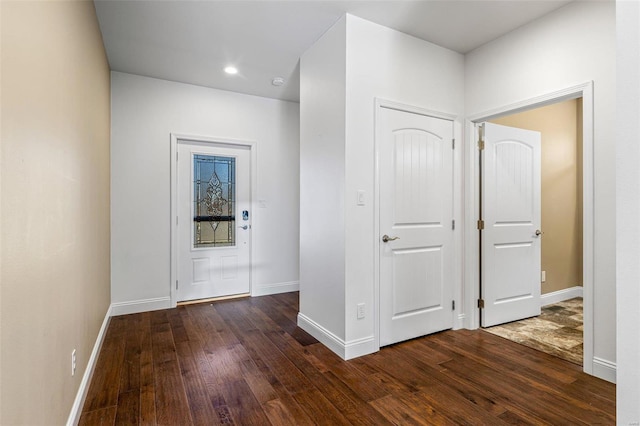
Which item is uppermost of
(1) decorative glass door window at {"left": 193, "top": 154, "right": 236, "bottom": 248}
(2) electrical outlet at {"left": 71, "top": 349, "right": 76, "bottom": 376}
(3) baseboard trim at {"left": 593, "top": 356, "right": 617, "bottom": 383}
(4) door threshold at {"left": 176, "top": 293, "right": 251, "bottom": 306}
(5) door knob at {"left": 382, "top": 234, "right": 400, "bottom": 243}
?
(1) decorative glass door window at {"left": 193, "top": 154, "right": 236, "bottom": 248}

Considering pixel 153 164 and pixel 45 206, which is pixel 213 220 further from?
pixel 45 206

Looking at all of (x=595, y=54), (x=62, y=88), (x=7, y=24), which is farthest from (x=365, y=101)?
(x=7, y=24)

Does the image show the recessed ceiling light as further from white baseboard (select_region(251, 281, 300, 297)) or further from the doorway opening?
the doorway opening

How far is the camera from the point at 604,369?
2.22 m

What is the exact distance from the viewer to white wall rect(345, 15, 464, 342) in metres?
2.61

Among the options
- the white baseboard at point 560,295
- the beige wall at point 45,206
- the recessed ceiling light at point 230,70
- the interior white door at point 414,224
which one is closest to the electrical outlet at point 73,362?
the beige wall at point 45,206

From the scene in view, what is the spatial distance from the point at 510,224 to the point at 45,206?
146 inches

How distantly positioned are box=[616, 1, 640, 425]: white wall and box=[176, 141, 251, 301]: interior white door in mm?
3916

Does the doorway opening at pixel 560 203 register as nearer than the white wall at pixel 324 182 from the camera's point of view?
No

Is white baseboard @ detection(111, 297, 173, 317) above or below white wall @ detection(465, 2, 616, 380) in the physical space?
below

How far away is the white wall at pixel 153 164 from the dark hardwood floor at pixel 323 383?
2.46 ft

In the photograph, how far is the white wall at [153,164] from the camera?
144 inches

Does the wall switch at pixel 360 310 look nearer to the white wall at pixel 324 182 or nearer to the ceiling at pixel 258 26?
the white wall at pixel 324 182

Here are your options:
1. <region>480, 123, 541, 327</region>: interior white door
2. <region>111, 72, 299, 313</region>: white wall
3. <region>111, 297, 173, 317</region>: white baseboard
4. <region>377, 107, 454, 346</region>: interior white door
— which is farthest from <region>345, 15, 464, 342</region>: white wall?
<region>111, 297, 173, 317</region>: white baseboard
